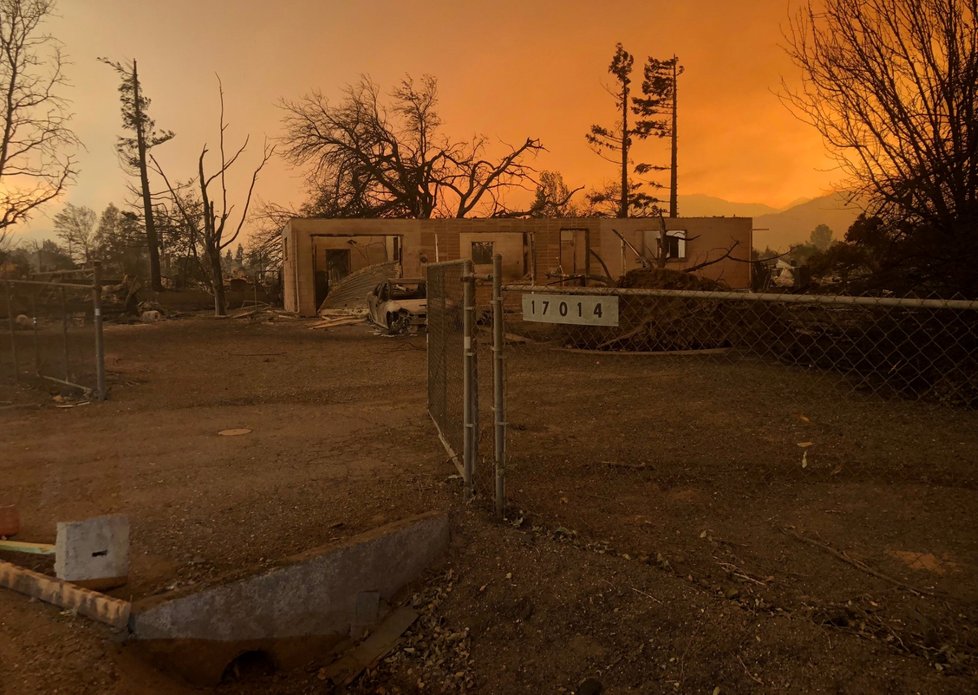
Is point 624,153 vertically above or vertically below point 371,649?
above

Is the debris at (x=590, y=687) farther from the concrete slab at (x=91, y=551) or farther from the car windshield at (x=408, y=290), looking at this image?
the car windshield at (x=408, y=290)

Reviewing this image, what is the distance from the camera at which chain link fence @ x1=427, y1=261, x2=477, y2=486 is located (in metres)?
4.63

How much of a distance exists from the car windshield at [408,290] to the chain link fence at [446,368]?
1099 centimetres

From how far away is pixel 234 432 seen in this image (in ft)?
24.2

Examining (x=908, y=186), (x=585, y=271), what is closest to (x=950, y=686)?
(x=908, y=186)

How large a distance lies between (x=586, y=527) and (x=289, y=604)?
1937 mm

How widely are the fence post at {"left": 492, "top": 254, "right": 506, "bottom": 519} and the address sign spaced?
0.29 m

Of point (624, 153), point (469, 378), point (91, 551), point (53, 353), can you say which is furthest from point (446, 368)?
point (624, 153)

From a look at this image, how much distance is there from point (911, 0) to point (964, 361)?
463cm

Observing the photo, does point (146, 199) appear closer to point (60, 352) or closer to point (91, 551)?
point (60, 352)

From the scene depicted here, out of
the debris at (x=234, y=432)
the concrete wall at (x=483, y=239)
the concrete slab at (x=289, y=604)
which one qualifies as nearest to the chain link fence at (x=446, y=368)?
the concrete slab at (x=289, y=604)

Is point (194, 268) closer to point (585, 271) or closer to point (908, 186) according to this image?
point (585, 271)

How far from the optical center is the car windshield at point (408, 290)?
757 inches

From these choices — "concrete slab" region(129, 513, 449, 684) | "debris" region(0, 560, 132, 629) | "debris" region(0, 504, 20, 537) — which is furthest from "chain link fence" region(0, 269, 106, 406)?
"concrete slab" region(129, 513, 449, 684)
